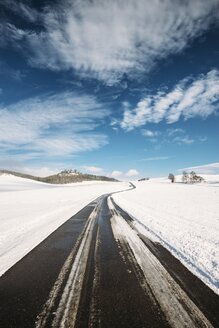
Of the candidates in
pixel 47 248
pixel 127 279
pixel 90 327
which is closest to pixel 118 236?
pixel 47 248

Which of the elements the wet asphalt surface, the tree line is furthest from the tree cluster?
the wet asphalt surface

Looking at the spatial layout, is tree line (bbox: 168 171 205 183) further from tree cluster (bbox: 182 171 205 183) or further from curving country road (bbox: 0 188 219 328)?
curving country road (bbox: 0 188 219 328)

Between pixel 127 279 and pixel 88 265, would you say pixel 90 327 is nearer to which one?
pixel 127 279

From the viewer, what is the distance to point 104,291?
454 cm

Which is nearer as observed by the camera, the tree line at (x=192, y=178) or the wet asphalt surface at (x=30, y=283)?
the wet asphalt surface at (x=30, y=283)

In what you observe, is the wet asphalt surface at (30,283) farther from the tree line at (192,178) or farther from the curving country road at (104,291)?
the tree line at (192,178)

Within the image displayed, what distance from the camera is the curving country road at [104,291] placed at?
3586mm

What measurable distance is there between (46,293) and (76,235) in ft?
17.4

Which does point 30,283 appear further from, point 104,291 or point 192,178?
point 192,178

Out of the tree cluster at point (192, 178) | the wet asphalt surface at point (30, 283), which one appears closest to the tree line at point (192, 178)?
the tree cluster at point (192, 178)

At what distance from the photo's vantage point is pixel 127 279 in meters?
5.13

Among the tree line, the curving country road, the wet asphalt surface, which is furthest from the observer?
the tree line

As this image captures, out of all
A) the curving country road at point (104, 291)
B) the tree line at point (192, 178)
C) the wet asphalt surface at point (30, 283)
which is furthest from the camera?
the tree line at point (192, 178)

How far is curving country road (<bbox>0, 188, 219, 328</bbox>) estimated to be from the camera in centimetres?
359
